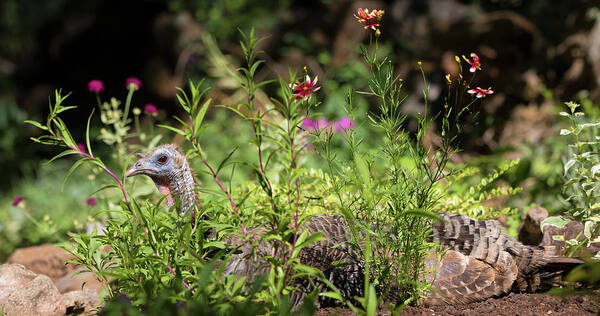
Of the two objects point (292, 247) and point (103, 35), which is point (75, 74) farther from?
point (292, 247)

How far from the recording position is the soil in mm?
2143

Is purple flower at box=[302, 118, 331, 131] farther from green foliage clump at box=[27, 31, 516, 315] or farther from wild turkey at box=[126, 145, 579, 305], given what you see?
wild turkey at box=[126, 145, 579, 305]

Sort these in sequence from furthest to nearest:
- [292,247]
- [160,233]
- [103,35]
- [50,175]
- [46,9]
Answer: [46,9]
[103,35]
[50,175]
[160,233]
[292,247]

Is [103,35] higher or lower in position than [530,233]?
higher

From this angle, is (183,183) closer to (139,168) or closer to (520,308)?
(139,168)

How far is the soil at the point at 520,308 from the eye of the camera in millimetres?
2143

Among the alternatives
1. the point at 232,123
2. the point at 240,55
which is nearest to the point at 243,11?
the point at 240,55

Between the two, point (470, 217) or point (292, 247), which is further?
point (470, 217)

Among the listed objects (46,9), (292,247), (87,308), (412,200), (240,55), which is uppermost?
(46,9)

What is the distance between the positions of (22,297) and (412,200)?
1.92 metres

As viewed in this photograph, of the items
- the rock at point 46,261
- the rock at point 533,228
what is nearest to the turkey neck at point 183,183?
the rock at point 46,261

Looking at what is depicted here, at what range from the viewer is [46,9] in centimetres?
961

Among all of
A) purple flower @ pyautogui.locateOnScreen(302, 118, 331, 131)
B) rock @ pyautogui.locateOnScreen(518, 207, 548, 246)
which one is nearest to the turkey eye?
purple flower @ pyautogui.locateOnScreen(302, 118, 331, 131)

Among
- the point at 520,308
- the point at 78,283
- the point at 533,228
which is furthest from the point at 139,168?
the point at 533,228
